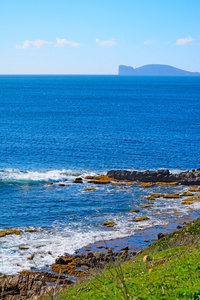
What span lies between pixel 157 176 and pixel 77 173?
13.0 meters

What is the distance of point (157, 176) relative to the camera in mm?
59469

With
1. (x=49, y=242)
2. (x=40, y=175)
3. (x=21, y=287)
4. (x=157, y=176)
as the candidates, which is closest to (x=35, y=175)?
(x=40, y=175)

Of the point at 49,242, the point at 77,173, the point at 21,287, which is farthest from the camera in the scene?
the point at 77,173

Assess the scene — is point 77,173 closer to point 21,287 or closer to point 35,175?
point 35,175

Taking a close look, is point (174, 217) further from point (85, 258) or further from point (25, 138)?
point (25, 138)

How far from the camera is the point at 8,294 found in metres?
22.7

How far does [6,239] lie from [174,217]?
64.6 feet

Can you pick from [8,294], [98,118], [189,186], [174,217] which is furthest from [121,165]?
[98,118]

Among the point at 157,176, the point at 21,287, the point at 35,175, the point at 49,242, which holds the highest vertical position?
the point at 21,287

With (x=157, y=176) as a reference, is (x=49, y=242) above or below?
below

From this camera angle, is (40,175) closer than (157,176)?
No

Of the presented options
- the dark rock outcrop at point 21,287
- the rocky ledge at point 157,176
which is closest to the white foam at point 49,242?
the dark rock outcrop at point 21,287

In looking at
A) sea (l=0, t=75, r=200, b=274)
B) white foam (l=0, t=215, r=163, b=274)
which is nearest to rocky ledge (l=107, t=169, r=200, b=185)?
sea (l=0, t=75, r=200, b=274)

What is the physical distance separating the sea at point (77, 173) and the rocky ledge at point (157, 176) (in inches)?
90.2
